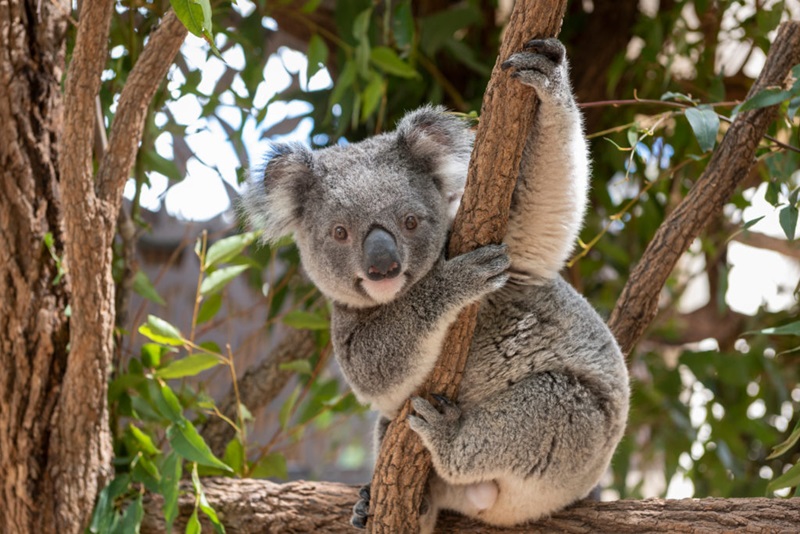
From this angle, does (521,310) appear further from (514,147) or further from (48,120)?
(48,120)

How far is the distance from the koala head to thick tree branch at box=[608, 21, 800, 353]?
71 cm

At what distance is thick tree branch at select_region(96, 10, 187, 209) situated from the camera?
2352 millimetres

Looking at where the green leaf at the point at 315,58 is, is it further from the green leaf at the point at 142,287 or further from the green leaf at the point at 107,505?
the green leaf at the point at 107,505

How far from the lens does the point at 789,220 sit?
225 centimetres

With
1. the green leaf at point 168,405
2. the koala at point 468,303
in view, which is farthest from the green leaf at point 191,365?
the koala at point 468,303

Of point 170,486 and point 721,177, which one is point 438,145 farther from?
point 170,486

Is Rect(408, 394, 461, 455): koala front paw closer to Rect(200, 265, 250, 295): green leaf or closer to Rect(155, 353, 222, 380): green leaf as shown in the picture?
Rect(155, 353, 222, 380): green leaf

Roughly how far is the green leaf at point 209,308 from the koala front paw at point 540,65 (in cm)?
159

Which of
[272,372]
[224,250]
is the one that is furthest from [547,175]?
[272,372]

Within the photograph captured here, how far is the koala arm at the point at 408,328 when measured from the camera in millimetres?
2080

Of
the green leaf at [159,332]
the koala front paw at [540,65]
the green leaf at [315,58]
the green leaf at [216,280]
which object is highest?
the green leaf at [315,58]

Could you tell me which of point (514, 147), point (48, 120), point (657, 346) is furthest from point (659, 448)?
point (48, 120)

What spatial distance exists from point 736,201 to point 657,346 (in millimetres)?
1758

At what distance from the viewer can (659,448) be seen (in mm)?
4793
